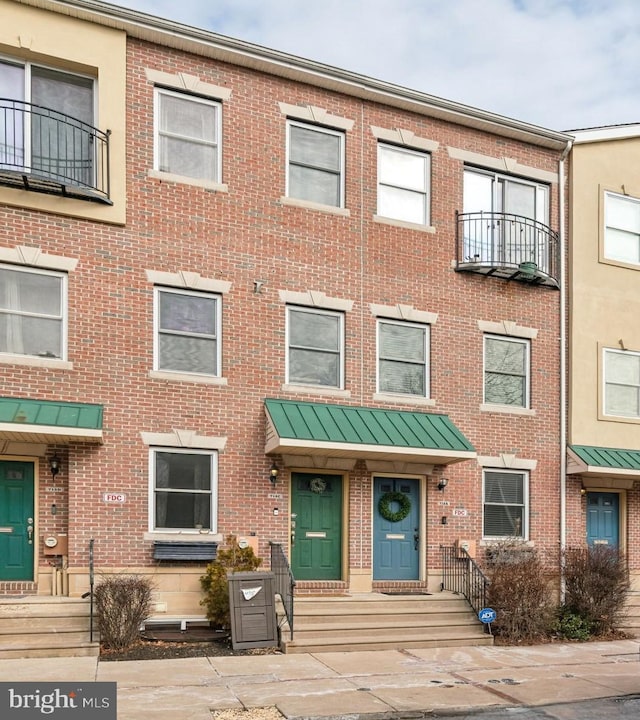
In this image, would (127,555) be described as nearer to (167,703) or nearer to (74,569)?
(74,569)

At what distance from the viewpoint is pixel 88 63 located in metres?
13.2

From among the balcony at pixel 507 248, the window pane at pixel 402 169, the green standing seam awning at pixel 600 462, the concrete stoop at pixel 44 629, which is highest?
the window pane at pixel 402 169

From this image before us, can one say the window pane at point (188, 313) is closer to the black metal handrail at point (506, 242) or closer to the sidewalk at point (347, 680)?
the black metal handrail at point (506, 242)

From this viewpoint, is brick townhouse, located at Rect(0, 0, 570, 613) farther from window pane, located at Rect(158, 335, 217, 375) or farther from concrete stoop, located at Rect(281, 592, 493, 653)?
concrete stoop, located at Rect(281, 592, 493, 653)

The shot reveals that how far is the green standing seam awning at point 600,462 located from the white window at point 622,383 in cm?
100

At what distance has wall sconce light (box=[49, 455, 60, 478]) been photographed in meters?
12.5

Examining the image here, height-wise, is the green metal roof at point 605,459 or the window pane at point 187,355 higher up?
the window pane at point 187,355

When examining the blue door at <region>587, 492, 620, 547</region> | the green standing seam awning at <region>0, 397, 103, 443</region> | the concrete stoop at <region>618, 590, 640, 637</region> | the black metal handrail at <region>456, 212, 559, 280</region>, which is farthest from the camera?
the blue door at <region>587, 492, 620, 547</region>

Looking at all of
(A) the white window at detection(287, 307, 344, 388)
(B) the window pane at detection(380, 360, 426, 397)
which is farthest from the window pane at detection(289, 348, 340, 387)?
(B) the window pane at detection(380, 360, 426, 397)

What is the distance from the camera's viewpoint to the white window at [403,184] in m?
15.6

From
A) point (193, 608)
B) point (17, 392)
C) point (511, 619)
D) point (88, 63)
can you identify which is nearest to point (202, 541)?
point (193, 608)

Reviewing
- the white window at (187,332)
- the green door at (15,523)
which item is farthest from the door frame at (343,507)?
the green door at (15,523)

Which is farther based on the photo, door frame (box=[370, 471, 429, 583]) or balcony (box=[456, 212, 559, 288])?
balcony (box=[456, 212, 559, 288])

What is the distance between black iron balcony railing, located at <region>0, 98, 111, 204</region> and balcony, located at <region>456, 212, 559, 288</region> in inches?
273
